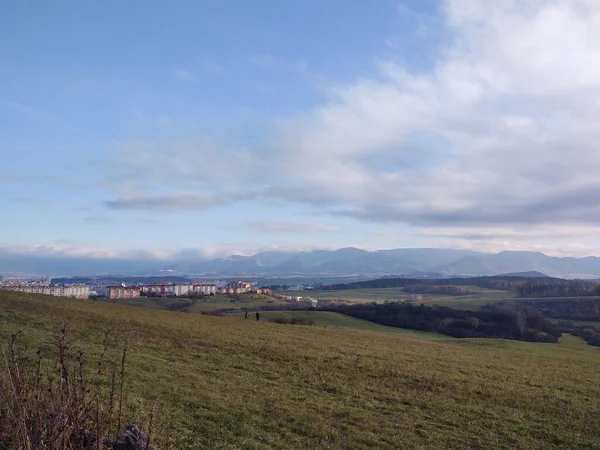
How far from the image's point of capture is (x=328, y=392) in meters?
14.6

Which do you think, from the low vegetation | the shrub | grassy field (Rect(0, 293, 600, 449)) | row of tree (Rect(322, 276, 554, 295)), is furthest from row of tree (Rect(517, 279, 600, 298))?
the shrub

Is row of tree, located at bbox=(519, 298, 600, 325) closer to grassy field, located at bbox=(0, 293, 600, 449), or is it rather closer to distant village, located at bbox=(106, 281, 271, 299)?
distant village, located at bbox=(106, 281, 271, 299)

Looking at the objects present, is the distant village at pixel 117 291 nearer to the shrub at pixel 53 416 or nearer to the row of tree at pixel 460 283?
the row of tree at pixel 460 283

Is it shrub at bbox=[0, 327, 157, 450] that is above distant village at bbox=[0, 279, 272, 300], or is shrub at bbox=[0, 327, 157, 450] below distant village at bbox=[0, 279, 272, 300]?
above

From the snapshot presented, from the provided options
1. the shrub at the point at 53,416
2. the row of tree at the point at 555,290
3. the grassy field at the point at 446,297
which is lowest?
the grassy field at the point at 446,297

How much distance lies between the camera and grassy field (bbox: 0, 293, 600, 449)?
1024cm

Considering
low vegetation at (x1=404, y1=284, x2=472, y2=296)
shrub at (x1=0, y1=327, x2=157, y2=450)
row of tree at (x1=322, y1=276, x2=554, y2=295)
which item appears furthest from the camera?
row of tree at (x1=322, y1=276, x2=554, y2=295)

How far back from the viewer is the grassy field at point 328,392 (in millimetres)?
10242

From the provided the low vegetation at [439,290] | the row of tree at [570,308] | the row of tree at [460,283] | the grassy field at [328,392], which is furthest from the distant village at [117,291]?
the row of tree at [460,283]

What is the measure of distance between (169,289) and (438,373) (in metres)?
106

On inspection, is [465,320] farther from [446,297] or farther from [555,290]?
[555,290]

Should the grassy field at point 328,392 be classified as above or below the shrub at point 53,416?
below

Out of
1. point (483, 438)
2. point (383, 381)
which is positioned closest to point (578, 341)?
point (383, 381)

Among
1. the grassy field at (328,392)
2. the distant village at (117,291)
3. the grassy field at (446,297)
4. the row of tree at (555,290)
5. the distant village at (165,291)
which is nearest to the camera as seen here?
the grassy field at (328,392)
